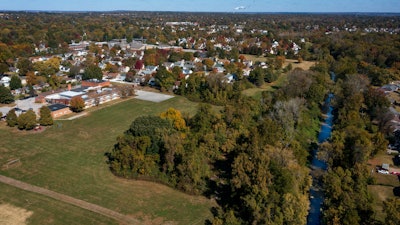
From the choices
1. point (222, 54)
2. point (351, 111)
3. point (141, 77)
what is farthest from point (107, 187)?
point (222, 54)

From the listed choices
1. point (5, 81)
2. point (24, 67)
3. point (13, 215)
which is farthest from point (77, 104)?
point (24, 67)

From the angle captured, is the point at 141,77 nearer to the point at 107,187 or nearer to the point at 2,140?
the point at 2,140

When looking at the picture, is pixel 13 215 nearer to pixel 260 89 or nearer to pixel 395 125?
pixel 395 125

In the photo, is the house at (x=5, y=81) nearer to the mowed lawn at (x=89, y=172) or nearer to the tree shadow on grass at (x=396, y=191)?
the mowed lawn at (x=89, y=172)

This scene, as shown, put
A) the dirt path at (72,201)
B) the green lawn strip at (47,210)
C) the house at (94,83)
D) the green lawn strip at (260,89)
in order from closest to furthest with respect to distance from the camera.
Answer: the green lawn strip at (47,210) → the dirt path at (72,201) → the green lawn strip at (260,89) → the house at (94,83)

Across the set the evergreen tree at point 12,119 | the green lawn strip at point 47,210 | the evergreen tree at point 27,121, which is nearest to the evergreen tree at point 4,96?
the evergreen tree at point 12,119

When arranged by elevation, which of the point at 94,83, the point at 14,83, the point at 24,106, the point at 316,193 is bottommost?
the point at 316,193
